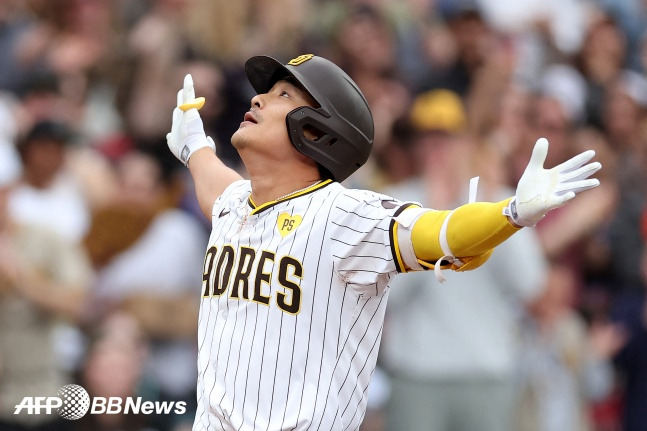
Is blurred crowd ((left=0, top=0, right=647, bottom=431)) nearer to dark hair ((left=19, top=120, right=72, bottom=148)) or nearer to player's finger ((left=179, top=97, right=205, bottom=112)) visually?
dark hair ((left=19, top=120, right=72, bottom=148))

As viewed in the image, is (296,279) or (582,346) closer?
(296,279)

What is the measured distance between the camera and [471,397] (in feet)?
24.4

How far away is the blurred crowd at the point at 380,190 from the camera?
7.39m

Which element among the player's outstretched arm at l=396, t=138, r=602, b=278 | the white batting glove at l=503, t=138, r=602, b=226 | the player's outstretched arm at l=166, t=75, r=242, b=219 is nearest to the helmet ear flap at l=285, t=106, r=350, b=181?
the player's outstretched arm at l=396, t=138, r=602, b=278

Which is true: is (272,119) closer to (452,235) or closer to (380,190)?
(452,235)

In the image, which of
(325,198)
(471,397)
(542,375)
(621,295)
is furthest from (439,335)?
(325,198)

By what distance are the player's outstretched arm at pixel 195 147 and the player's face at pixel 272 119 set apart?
0.58 meters

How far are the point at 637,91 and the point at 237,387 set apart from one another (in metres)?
7.23

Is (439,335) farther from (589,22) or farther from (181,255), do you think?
(589,22)

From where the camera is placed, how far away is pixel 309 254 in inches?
158

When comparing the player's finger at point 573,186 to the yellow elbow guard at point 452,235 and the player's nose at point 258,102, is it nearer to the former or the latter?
the yellow elbow guard at point 452,235

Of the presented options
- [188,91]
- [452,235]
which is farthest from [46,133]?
[452,235]

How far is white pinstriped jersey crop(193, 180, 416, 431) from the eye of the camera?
3973 millimetres

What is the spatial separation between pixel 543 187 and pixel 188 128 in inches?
77.8
